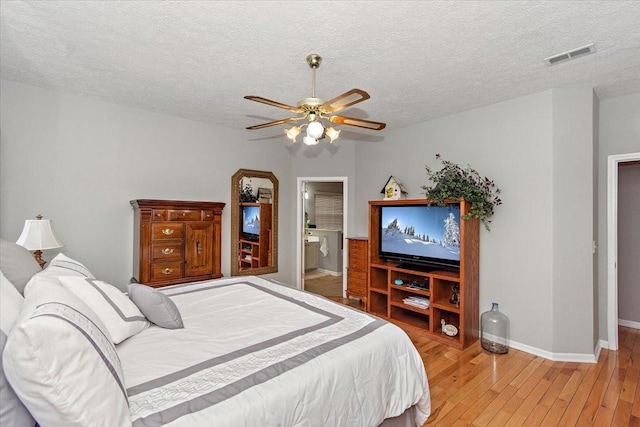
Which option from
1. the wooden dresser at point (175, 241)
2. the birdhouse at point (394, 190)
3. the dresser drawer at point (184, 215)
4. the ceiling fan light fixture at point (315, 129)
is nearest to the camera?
the ceiling fan light fixture at point (315, 129)

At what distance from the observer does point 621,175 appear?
3656mm

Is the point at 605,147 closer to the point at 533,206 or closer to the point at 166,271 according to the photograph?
the point at 533,206

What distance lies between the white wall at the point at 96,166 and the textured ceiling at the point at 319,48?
27 centimetres

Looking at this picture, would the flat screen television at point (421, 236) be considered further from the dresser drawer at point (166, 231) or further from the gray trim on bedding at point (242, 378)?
the dresser drawer at point (166, 231)

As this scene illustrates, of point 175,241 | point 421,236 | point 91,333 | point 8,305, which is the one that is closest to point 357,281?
point 421,236

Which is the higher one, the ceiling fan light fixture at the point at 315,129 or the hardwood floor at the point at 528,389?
the ceiling fan light fixture at the point at 315,129

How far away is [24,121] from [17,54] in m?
0.82

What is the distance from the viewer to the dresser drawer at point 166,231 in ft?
10.5

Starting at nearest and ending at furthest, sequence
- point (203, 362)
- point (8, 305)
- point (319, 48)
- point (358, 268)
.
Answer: point (8, 305) < point (203, 362) < point (319, 48) < point (358, 268)

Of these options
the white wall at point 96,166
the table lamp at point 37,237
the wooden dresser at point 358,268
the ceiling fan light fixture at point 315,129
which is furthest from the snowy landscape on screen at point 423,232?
the table lamp at point 37,237

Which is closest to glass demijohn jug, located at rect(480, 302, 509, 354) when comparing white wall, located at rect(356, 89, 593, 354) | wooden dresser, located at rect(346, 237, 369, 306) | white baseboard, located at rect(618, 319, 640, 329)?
white wall, located at rect(356, 89, 593, 354)

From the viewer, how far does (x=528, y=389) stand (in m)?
2.36

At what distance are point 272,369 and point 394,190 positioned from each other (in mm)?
3105

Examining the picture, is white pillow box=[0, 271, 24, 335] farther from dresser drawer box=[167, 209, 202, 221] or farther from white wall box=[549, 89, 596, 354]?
white wall box=[549, 89, 596, 354]
